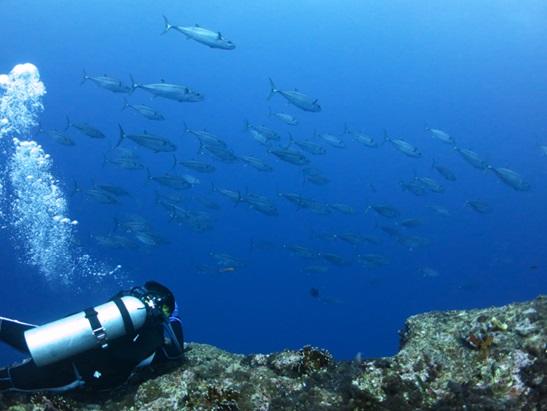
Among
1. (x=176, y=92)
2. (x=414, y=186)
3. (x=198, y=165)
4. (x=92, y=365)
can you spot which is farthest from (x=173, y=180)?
(x=92, y=365)

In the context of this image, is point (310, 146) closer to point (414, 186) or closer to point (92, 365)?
point (414, 186)

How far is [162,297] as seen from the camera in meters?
4.67

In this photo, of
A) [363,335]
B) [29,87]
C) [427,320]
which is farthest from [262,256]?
[427,320]

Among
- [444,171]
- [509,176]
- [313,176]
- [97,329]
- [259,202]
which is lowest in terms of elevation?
[97,329]

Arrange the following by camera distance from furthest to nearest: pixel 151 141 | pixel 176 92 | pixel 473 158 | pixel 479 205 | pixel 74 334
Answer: pixel 479 205 → pixel 473 158 → pixel 151 141 → pixel 176 92 → pixel 74 334

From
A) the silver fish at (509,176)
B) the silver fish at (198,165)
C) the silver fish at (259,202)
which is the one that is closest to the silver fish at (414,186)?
the silver fish at (509,176)

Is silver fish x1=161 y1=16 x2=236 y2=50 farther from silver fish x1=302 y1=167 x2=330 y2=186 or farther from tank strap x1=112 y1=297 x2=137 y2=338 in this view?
silver fish x1=302 y1=167 x2=330 y2=186

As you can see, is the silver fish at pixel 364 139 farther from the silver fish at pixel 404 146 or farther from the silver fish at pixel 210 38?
the silver fish at pixel 210 38

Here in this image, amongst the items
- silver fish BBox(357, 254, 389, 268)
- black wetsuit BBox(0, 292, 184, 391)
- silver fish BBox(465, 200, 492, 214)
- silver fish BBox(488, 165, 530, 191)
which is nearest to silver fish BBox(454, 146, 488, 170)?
silver fish BBox(488, 165, 530, 191)

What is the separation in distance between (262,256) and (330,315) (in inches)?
525

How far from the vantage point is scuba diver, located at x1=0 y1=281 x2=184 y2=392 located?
4195mm

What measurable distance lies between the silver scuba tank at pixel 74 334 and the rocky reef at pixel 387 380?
377 millimetres

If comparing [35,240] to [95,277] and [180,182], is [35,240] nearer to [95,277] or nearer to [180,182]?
[180,182]

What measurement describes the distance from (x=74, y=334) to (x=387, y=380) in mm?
2553
